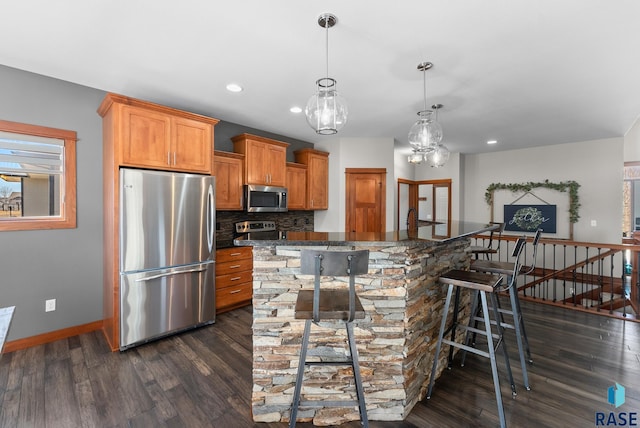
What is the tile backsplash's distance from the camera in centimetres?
423

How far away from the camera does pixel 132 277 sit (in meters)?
2.88

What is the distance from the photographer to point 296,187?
5.02 metres

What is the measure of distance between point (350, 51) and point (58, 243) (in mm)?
3444

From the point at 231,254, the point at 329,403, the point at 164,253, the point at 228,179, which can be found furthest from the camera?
the point at 228,179

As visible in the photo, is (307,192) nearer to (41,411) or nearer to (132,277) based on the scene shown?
(132,277)

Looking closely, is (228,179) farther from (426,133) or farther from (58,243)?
(426,133)

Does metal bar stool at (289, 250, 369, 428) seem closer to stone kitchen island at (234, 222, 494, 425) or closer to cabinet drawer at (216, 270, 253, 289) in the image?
stone kitchen island at (234, 222, 494, 425)

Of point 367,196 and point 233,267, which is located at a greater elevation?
point 367,196

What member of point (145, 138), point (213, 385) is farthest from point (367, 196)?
point (213, 385)

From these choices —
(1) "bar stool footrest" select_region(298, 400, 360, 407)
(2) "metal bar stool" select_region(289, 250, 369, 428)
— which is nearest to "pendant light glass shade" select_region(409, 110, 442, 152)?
(2) "metal bar stool" select_region(289, 250, 369, 428)

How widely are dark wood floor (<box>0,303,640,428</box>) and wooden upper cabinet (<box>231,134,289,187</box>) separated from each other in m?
2.21

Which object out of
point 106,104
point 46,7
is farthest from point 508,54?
point 106,104

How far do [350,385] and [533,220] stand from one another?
239 inches

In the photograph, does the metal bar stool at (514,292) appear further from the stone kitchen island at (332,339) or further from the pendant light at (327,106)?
the pendant light at (327,106)
